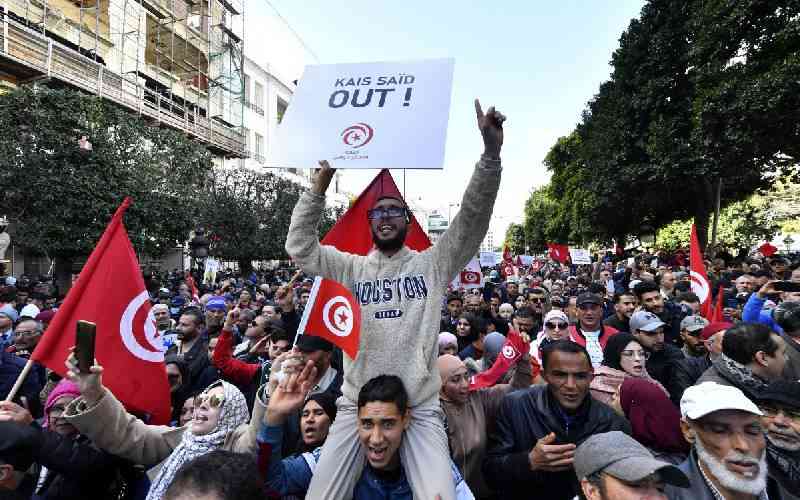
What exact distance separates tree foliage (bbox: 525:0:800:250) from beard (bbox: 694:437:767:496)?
1425cm

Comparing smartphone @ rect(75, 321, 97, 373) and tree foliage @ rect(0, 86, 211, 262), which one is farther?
tree foliage @ rect(0, 86, 211, 262)

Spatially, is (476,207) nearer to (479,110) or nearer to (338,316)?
(479,110)

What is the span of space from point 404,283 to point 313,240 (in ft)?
1.96

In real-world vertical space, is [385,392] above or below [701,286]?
below

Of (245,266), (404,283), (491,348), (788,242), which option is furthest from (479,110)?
(788,242)

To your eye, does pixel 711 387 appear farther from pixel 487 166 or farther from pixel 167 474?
pixel 167 474

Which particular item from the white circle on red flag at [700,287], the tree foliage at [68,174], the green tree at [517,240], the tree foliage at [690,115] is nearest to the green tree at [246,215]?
the tree foliage at [68,174]

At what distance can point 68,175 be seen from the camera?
15508mm

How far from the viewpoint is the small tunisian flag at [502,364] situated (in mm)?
3545

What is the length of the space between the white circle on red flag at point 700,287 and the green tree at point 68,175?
16.3 meters

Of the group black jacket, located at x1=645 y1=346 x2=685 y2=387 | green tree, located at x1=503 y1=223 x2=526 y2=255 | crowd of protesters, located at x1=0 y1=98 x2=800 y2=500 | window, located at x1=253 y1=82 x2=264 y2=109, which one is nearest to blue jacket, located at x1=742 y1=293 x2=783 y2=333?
black jacket, located at x1=645 y1=346 x2=685 y2=387

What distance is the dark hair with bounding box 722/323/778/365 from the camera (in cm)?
312

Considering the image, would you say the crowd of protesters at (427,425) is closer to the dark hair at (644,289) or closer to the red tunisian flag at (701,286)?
the dark hair at (644,289)

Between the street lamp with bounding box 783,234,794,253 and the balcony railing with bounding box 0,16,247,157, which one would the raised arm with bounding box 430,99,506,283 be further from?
the street lamp with bounding box 783,234,794,253
